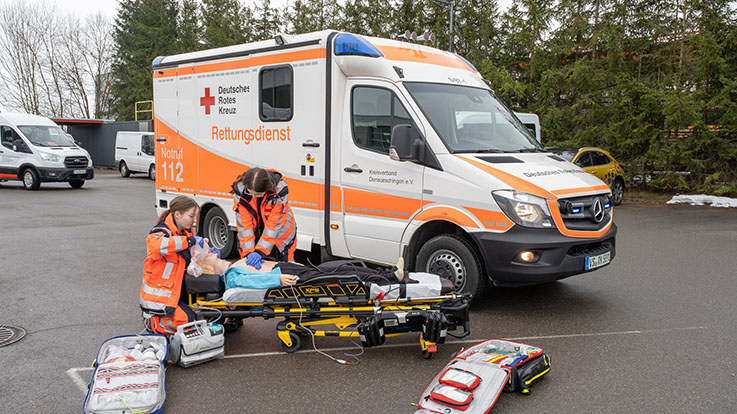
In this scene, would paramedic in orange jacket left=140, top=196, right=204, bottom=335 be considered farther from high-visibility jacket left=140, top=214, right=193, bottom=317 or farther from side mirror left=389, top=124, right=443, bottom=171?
side mirror left=389, top=124, right=443, bottom=171

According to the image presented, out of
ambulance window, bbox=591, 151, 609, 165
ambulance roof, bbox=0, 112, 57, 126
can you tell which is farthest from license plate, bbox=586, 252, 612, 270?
ambulance roof, bbox=0, 112, 57, 126

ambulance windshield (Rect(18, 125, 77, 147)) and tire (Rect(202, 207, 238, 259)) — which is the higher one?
ambulance windshield (Rect(18, 125, 77, 147))

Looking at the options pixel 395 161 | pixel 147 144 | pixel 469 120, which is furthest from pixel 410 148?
pixel 147 144

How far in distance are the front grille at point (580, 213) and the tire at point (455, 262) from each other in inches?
37.4

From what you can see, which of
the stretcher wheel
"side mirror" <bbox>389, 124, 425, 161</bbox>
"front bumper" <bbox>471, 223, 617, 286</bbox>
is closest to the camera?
the stretcher wheel

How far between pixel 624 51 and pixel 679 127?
381 cm

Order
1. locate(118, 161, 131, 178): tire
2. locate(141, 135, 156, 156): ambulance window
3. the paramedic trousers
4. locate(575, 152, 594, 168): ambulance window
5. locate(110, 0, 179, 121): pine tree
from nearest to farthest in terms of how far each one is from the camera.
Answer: the paramedic trousers → locate(575, 152, 594, 168): ambulance window → locate(141, 135, 156, 156): ambulance window → locate(118, 161, 131, 178): tire → locate(110, 0, 179, 121): pine tree

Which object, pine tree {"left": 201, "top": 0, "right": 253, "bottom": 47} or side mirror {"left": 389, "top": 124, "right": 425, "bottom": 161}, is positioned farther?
pine tree {"left": 201, "top": 0, "right": 253, "bottom": 47}

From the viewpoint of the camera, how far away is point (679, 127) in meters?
18.0

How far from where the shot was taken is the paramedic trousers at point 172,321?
190 inches

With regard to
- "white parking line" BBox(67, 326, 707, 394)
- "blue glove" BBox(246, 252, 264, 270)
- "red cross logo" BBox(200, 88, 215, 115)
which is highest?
"red cross logo" BBox(200, 88, 215, 115)

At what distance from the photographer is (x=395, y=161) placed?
20.9ft

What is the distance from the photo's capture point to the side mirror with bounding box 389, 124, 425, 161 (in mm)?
5988

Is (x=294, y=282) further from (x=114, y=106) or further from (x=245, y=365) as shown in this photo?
(x=114, y=106)
